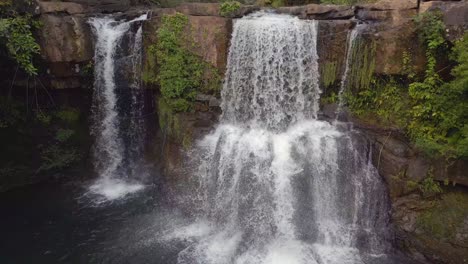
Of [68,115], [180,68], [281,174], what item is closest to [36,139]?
[68,115]

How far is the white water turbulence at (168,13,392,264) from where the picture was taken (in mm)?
8172

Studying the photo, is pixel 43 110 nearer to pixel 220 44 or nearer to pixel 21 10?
pixel 21 10

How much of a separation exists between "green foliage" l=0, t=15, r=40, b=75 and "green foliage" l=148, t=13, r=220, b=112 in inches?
126

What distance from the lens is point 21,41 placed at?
30.4 ft

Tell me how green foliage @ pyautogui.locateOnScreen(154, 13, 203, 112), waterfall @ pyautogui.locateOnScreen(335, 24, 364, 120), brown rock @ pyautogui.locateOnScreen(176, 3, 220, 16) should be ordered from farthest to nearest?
brown rock @ pyautogui.locateOnScreen(176, 3, 220, 16) < green foliage @ pyautogui.locateOnScreen(154, 13, 203, 112) < waterfall @ pyautogui.locateOnScreen(335, 24, 364, 120)

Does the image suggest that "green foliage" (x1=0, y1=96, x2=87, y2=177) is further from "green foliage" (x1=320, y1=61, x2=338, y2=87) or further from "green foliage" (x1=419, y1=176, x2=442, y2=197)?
"green foliage" (x1=419, y1=176, x2=442, y2=197)

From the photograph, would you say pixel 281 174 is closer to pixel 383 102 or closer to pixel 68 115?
pixel 383 102

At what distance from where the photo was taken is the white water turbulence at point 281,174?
26.8ft

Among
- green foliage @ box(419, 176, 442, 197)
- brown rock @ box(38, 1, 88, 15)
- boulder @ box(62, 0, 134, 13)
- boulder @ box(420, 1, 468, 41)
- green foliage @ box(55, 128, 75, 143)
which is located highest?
boulder @ box(62, 0, 134, 13)

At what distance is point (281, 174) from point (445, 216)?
3569 mm

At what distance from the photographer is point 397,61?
8734 millimetres

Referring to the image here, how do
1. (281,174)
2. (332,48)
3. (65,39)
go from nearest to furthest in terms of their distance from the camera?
(281,174)
(332,48)
(65,39)

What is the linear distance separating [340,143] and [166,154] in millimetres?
4720

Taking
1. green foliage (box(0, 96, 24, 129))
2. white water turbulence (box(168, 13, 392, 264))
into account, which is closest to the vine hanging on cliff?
green foliage (box(0, 96, 24, 129))
